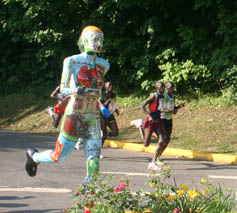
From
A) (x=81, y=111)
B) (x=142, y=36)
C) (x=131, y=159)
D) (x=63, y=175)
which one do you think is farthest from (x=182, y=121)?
(x=81, y=111)

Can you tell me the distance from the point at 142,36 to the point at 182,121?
4330mm

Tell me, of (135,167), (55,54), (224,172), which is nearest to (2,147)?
(135,167)

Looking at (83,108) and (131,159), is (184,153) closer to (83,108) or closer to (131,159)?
(131,159)

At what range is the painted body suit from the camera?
220 inches

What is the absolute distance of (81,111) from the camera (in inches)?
220

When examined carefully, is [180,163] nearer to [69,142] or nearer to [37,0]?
[69,142]

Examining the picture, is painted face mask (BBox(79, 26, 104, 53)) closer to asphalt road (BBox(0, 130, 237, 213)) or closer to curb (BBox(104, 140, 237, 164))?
asphalt road (BBox(0, 130, 237, 213))

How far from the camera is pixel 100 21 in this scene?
661 inches

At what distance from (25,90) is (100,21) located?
5.97 meters

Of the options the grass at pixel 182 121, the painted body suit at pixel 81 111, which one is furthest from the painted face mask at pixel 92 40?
the grass at pixel 182 121

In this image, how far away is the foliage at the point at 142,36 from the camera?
14.7m

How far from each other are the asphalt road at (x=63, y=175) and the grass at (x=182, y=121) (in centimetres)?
180

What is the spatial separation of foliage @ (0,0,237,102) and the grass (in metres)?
0.70

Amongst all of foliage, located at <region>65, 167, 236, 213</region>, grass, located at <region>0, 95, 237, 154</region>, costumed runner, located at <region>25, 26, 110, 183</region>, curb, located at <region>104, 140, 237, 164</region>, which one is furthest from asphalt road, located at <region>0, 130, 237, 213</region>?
grass, located at <region>0, 95, 237, 154</region>
